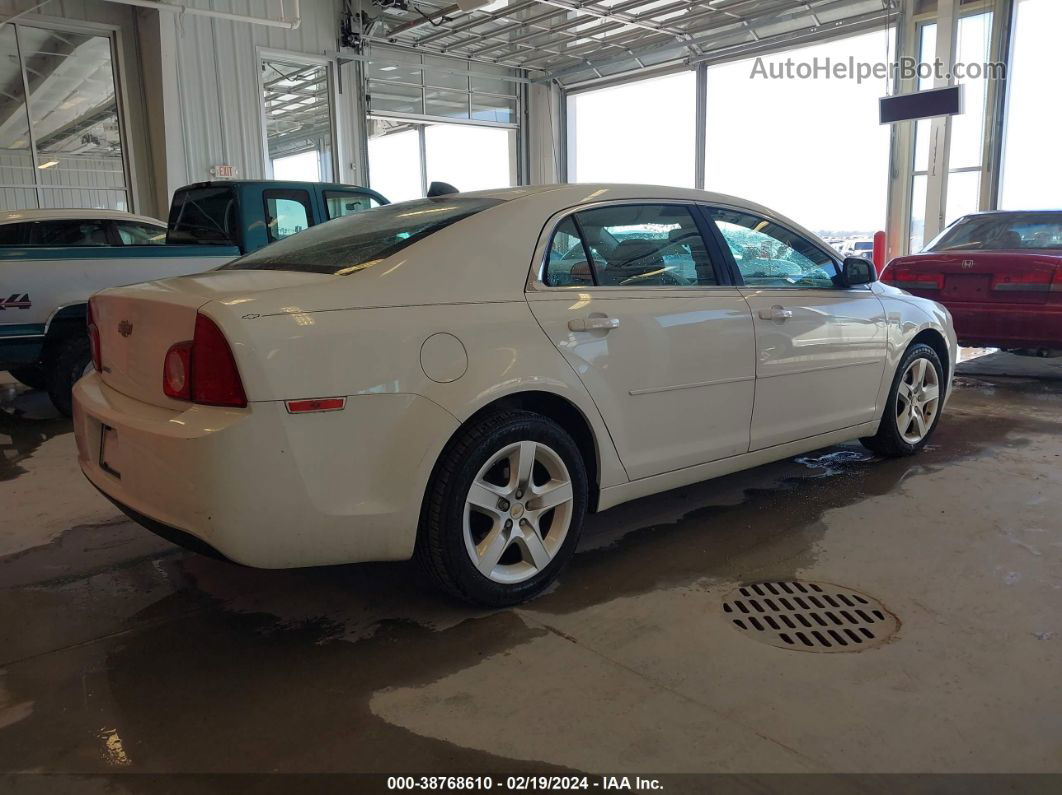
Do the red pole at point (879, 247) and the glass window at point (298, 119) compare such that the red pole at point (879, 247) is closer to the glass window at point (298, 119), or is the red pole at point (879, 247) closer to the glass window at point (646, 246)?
the glass window at point (298, 119)

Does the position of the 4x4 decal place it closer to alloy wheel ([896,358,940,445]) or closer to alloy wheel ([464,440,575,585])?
alloy wheel ([464,440,575,585])

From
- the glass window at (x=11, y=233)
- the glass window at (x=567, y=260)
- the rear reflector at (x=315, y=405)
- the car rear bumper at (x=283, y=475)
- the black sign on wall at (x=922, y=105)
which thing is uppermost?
the black sign on wall at (x=922, y=105)

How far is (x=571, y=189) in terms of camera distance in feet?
10.1

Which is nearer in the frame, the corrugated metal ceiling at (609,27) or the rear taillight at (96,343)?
the rear taillight at (96,343)

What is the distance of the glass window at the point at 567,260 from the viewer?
2863 mm

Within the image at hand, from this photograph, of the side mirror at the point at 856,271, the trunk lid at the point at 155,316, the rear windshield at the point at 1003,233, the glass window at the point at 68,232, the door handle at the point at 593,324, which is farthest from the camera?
the rear windshield at the point at 1003,233

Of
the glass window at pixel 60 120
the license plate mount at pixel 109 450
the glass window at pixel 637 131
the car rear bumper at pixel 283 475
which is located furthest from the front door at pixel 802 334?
the glass window at pixel 637 131

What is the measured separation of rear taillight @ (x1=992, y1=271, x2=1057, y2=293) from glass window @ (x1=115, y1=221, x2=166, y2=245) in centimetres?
715

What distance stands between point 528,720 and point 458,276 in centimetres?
137

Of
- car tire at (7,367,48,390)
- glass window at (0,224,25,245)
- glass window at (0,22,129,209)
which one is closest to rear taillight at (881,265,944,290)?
glass window at (0,224,25,245)

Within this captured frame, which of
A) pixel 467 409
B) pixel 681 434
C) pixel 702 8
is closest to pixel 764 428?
pixel 681 434

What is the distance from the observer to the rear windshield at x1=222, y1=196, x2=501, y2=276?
2.66 meters

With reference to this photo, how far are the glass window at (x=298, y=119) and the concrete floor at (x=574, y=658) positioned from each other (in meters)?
12.1

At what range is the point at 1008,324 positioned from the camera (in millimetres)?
6344
